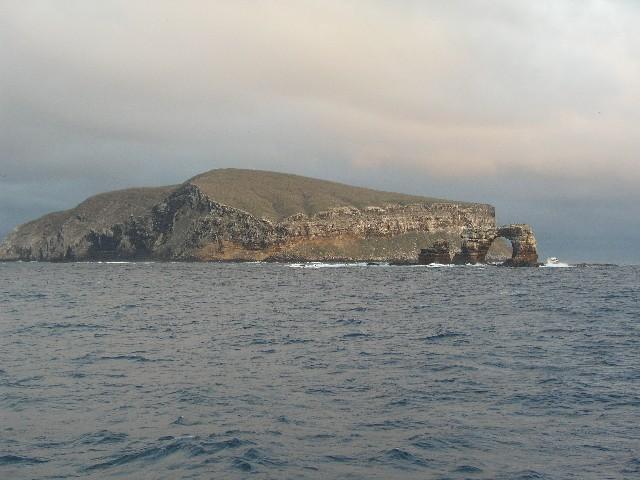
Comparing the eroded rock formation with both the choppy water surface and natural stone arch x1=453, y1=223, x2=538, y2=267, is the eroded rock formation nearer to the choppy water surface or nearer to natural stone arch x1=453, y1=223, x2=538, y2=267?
natural stone arch x1=453, y1=223, x2=538, y2=267

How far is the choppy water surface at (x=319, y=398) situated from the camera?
15.1m

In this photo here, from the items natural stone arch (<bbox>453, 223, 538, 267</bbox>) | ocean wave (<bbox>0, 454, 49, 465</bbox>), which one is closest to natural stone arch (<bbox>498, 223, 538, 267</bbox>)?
natural stone arch (<bbox>453, 223, 538, 267</bbox>)

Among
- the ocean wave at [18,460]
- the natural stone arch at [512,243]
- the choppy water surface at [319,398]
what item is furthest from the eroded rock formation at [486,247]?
the ocean wave at [18,460]

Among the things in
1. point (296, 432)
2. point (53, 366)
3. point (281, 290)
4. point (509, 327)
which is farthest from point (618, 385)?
point (281, 290)

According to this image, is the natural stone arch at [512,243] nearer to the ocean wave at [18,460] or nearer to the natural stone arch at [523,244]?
the natural stone arch at [523,244]

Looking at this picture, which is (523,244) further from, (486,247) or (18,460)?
(18,460)

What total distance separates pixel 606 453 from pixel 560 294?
56.7 metres

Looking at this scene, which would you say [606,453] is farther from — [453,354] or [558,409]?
[453,354]

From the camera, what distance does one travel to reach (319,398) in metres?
21.0

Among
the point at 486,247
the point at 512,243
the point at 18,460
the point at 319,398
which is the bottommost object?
the point at 18,460

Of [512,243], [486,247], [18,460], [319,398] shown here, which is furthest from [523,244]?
[18,460]

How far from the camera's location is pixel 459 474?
46.9 ft

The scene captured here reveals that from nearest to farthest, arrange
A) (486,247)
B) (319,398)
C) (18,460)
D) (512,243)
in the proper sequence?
(18,460)
(319,398)
(512,243)
(486,247)

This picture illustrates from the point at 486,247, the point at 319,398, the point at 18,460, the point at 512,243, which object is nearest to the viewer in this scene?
the point at 18,460
